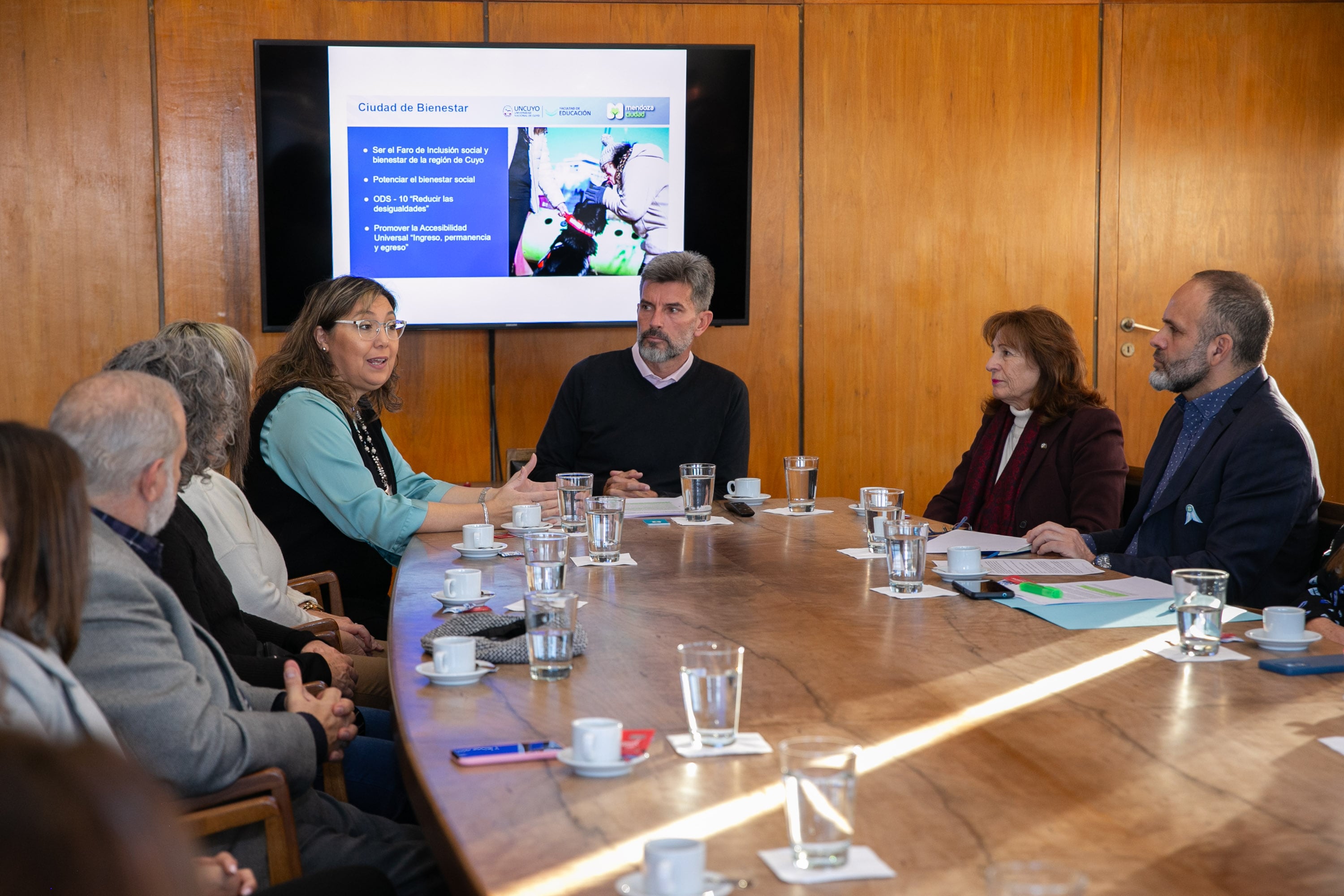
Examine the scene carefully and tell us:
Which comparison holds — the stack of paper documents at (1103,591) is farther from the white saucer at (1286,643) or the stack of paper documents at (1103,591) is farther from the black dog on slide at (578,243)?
the black dog on slide at (578,243)

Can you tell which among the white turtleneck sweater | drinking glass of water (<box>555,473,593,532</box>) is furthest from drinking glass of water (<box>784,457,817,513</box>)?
the white turtleneck sweater

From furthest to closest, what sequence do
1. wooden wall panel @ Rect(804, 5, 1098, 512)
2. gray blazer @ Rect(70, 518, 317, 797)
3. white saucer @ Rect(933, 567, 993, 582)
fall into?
wooden wall panel @ Rect(804, 5, 1098, 512), white saucer @ Rect(933, 567, 993, 582), gray blazer @ Rect(70, 518, 317, 797)

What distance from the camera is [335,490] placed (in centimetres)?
312

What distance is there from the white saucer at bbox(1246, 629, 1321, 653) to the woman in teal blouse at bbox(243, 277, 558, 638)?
1.88 m

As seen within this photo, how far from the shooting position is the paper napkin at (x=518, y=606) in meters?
2.11

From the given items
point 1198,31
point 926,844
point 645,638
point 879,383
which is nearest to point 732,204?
point 879,383

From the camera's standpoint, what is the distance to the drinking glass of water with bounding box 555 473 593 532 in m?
2.94

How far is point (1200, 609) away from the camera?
1.78 metres

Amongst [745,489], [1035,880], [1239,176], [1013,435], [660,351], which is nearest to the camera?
[1035,880]

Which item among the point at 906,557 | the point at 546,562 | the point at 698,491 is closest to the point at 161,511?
the point at 546,562

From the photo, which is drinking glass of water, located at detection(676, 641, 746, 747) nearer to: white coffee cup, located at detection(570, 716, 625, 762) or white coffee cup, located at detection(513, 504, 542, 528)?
white coffee cup, located at detection(570, 716, 625, 762)

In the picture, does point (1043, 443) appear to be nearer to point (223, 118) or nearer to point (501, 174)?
point (501, 174)

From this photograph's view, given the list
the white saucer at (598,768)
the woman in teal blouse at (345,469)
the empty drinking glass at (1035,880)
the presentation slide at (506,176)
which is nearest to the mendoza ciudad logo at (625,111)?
the presentation slide at (506,176)

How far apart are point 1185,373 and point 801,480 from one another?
1.02 metres
